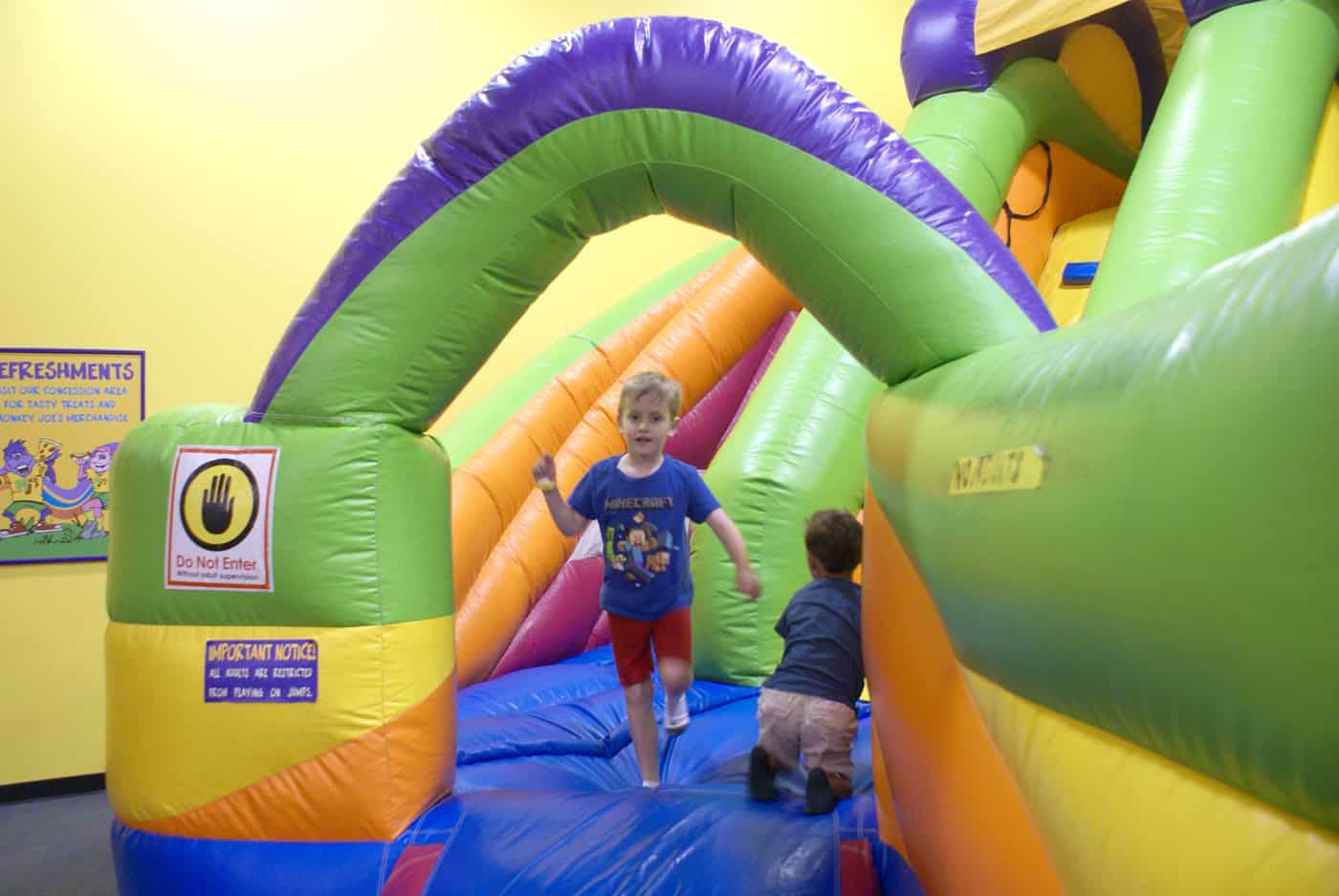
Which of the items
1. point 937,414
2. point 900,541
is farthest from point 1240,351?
point 900,541

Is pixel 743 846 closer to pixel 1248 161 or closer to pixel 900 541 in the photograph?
pixel 900 541

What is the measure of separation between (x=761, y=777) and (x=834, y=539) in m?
0.50

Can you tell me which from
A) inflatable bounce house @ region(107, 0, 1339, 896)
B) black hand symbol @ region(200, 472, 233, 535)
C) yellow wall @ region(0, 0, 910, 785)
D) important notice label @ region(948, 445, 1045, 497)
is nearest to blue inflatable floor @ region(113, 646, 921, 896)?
inflatable bounce house @ region(107, 0, 1339, 896)

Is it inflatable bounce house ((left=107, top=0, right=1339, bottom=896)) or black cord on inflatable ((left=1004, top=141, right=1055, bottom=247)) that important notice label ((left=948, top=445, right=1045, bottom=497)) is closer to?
inflatable bounce house ((left=107, top=0, right=1339, bottom=896))

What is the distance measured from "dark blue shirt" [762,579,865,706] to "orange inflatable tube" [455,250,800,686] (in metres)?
1.22

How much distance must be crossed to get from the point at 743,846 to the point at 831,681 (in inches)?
16.9

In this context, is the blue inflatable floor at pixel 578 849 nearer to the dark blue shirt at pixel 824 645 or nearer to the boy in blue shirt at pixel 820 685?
the boy in blue shirt at pixel 820 685

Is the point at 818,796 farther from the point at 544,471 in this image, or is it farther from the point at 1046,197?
the point at 1046,197

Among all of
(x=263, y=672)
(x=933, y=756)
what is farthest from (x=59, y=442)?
(x=933, y=756)

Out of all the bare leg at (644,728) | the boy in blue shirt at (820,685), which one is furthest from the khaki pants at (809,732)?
the bare leg at (644,728)

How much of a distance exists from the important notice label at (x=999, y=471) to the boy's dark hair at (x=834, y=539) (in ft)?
3.02

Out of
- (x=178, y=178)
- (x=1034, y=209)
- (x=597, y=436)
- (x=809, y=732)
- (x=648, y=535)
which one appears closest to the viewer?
(x=809, y=732)

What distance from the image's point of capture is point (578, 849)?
61.4 inches

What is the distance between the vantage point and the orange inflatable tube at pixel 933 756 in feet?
3.41
